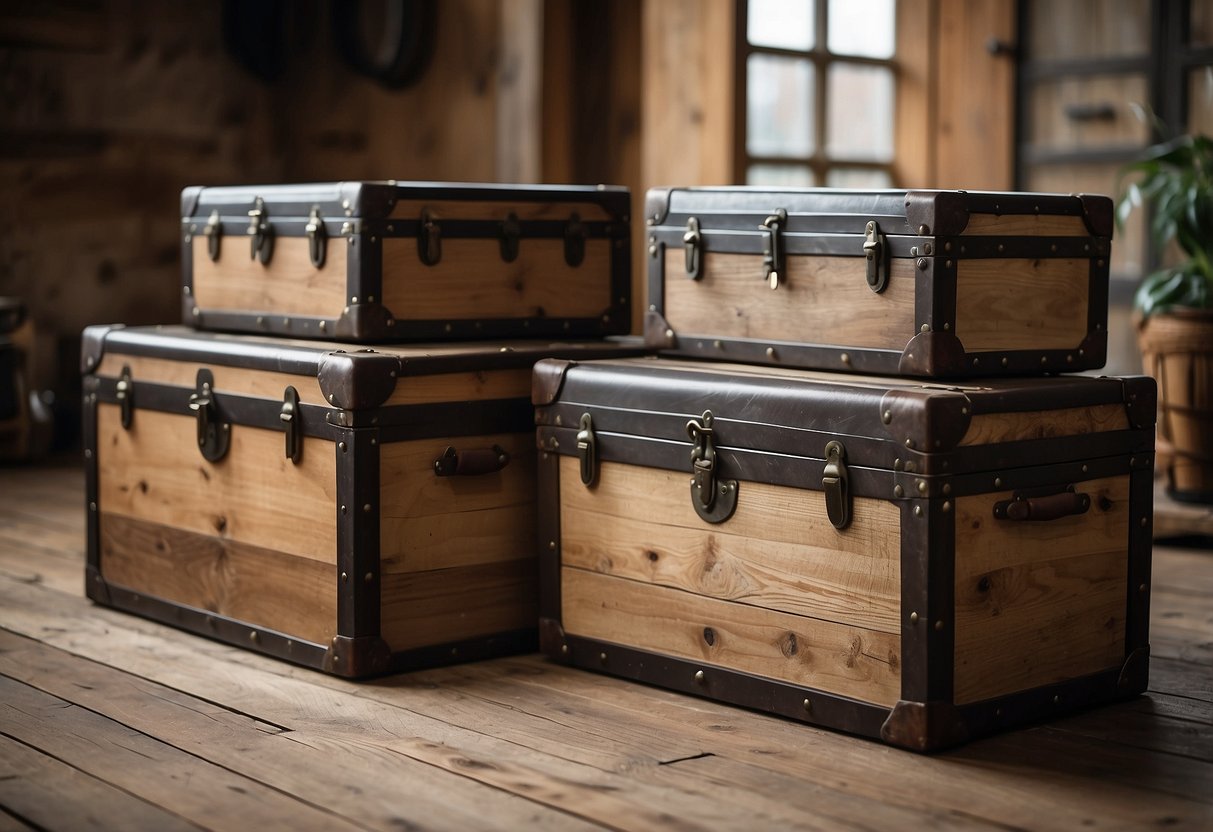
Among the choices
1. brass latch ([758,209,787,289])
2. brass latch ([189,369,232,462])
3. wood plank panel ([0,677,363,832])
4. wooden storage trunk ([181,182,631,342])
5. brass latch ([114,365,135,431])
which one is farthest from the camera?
brass latch ([114,365,135,431])

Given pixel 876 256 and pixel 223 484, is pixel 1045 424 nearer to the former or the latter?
pixel 876 256

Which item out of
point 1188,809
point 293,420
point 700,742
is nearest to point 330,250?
point 293,420

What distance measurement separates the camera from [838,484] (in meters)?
2.07

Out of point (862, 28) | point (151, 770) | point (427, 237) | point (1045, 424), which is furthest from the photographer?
point (862, 28)

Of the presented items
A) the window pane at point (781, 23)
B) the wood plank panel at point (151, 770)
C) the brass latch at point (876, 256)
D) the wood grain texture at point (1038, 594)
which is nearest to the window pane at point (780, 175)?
the window pane at point (781, 23)

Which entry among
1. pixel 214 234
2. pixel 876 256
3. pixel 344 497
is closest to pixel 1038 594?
pixel 876 256

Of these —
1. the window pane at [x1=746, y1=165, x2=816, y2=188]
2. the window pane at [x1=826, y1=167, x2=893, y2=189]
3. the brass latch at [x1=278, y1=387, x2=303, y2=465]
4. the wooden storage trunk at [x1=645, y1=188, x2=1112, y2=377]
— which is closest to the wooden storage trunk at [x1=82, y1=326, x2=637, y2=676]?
the brass latch at [x1=278, y1=387, x2=303, y2=465]

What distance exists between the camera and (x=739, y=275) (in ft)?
8.15

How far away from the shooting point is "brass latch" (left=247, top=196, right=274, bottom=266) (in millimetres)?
2816

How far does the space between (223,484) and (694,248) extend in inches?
36.3

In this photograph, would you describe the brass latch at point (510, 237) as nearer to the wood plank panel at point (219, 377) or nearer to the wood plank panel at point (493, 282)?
the wood plank panel at point (493, 282)

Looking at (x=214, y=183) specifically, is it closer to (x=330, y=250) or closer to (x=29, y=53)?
(x=29, y=53)

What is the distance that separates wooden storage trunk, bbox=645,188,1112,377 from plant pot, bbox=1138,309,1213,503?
Result: 56.1 inches

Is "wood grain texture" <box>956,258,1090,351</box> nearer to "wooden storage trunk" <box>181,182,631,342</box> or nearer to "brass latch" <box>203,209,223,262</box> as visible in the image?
"wooden storage trunk" <box>181,182,631,342</box>
